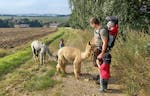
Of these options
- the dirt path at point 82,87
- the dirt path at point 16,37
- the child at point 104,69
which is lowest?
the dirt path at point 16,37

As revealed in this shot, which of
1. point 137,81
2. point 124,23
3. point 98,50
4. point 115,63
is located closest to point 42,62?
point 124,23

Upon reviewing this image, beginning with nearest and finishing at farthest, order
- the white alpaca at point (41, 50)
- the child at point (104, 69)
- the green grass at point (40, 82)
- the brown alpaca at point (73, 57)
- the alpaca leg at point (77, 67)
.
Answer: the child at point (104, 69) < the green grass at point (40, 82) < the brown alpaca at point (73, 57) < the alpaca leg at point (77, 67) < the white alpaca at point (41, 50)

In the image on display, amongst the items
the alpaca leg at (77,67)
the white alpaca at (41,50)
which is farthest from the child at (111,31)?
the white alpaca at (41,50)

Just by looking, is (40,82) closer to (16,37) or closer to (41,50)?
(41,50)

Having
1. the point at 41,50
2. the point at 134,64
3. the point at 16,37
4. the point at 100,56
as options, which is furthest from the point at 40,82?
the point at 16,37

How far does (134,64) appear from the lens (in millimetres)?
9523

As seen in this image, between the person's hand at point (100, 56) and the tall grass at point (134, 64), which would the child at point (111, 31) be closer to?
the person's hand at point (100, 56)

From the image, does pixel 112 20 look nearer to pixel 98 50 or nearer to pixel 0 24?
pixel 98 50

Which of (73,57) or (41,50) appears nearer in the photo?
(73,57)

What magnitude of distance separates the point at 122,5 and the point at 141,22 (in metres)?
1.31

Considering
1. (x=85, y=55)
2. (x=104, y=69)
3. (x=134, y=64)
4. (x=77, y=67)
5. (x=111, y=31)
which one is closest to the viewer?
(x=134, y=64)

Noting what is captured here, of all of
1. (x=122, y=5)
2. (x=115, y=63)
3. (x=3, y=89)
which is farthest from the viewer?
(x=122, y=5)

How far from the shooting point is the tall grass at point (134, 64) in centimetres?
846

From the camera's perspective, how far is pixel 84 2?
85.0ft
